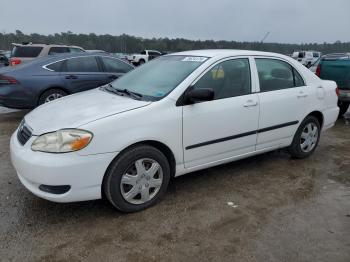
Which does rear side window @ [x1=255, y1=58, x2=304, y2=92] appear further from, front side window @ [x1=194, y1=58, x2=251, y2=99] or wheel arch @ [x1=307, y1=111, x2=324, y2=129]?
wheel arch @ [x1=307, y1=111, x2=324, y2=129]

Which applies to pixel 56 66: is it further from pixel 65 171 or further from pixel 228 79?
pixel 65 171

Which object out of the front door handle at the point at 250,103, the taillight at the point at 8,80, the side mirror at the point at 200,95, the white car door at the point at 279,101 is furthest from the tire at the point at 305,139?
the taillight at the point at 8,80

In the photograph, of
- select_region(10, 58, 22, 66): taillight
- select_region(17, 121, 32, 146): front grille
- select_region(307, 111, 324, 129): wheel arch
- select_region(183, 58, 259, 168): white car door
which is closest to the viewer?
select_region(17, 121, 32, 146): front grille

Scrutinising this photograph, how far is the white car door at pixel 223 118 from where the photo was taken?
377 centimetres

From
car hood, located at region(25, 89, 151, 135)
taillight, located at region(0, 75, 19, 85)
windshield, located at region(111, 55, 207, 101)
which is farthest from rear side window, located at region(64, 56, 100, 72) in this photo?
car hood, located at region(25, 89, 151, 135)

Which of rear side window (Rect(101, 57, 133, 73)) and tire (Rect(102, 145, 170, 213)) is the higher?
rear side window (Rect(101, 57, 133, 73))

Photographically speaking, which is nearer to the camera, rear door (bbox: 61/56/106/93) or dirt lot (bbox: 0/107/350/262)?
dirt lot (bbox: 0/107/350/262)

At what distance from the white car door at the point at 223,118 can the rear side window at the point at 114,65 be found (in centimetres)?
475

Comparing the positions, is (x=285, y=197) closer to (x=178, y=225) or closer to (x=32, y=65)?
(x=178, y=225)

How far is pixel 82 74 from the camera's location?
802cm

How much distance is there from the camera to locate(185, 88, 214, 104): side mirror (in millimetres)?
3607

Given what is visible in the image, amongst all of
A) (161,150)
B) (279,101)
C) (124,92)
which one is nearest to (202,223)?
(161,150)

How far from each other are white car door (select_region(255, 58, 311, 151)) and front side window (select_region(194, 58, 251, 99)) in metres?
0.23

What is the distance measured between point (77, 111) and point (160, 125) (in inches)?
33.0
